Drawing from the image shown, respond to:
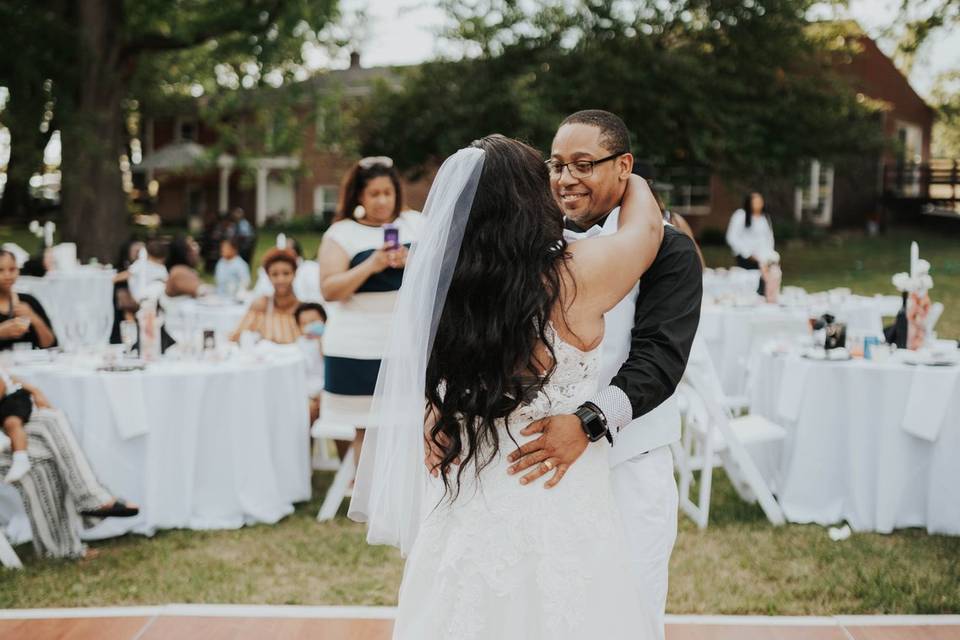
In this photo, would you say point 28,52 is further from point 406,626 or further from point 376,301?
point 406,626

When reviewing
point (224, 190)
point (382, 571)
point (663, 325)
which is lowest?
point (382, 571)

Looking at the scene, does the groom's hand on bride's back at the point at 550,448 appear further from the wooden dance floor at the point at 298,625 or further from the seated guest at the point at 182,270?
the seated guest at the point at 182,270

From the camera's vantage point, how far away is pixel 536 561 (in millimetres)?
2393

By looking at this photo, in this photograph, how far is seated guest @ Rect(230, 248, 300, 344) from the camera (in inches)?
276

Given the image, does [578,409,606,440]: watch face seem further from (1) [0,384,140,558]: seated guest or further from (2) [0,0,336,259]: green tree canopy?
(2) [0,0,336,259]: green tree canopy

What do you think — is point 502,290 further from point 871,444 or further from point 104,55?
point 104,55

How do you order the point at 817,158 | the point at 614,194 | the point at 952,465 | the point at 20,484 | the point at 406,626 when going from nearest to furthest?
the point at 406,626
the point at 614,194
the point at 20,484
the point at 952,465
the point at 817,158

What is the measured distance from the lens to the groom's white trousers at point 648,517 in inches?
102

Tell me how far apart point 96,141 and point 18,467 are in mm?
12025

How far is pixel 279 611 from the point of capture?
13.3 ft

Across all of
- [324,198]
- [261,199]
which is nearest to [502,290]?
[324,198]

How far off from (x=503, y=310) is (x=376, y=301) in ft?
8.87

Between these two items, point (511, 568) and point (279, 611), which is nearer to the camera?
point (511, 568)

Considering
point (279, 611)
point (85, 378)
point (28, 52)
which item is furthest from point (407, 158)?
point (279, 611)
